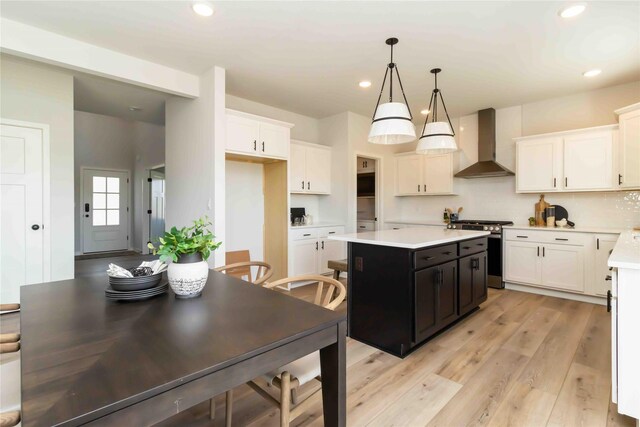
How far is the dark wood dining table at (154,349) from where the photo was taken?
733 mm

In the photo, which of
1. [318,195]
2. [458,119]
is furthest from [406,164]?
[318,195]

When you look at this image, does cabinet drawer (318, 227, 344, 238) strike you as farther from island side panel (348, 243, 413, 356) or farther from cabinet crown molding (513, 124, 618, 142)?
cabinet crown molding (513, 124, 618, 142)

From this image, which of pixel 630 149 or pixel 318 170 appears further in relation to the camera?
pixel 318 170

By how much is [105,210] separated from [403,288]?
7.75 meters

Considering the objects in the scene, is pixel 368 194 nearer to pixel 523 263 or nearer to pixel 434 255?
pixel 523 263

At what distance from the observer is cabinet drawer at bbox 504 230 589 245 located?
3.79 m

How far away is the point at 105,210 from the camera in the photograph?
7.50m

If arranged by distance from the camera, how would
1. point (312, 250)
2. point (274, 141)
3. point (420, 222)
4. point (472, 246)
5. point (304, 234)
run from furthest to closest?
point (420, 222), point (312, 250), point (304, 234), point (274, 141), point (472, 246)

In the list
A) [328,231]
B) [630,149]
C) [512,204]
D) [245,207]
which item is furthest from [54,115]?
[630,149]

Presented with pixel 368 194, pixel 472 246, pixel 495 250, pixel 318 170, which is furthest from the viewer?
pixel 368 194

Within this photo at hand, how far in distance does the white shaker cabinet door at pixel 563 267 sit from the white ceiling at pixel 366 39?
6.85 ft

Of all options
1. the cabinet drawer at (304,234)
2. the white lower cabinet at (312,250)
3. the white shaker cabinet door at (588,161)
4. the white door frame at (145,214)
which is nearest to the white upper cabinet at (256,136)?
the cabinet drawer at (304,234)

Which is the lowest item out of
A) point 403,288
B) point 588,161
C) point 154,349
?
point 403,288

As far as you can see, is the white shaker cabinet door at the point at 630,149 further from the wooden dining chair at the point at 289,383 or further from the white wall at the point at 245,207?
the white wall at the point at 245,207
